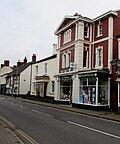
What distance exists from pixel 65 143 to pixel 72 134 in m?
1.92

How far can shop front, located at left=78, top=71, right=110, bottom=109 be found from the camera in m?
24.0

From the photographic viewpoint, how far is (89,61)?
2862 cm

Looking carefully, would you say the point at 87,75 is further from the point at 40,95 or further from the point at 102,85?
the point at 40,95

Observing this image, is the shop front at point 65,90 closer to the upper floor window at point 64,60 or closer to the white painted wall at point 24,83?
the upper floor window at point 64,60

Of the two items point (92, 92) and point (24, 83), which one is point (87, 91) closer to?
point (92, 92)

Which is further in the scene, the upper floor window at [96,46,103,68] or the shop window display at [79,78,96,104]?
the upper floor window at [96,46,103,68]

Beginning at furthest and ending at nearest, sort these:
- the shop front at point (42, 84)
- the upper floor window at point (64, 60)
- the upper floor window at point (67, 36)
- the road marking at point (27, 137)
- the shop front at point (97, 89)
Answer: the shop front at point (42, 84)
the upper floor window at point (64, 60)
the upper floor window at point (67, 36)
the shop front at point (97, 89)
the road marking at point (27, 137)

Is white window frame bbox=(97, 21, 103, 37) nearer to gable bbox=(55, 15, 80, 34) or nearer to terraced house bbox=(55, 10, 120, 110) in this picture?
terraced house bbox=(55, 10, 120, 110)

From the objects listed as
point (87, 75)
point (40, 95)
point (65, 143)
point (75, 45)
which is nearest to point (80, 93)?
point (87, 75)

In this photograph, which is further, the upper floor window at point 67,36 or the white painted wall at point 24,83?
the white painted wall at point 24,83

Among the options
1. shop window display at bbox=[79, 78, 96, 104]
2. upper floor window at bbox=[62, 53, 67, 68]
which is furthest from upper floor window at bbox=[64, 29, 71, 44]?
shop window display at bbox=[79, 78, 96, 104]

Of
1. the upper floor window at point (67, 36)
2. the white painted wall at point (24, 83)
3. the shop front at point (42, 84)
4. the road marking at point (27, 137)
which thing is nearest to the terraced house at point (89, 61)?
the upper floor window at point (67, 36)

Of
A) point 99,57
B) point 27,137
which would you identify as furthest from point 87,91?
point 27,137

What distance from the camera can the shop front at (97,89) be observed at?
24.0 m
